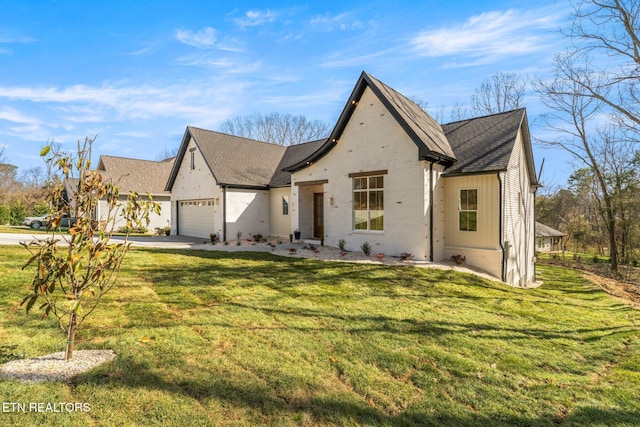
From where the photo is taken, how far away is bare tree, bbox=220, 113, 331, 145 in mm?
39156

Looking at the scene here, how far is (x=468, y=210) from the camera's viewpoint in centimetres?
1164

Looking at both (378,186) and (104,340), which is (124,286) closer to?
(104,340)

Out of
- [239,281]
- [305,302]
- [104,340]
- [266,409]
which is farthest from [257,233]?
[266,409]

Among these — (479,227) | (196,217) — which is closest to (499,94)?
(479,227)

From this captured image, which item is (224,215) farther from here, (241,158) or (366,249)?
(366,249)

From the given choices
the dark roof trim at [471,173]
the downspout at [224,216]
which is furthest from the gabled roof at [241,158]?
the dark roof trim at [471,173]

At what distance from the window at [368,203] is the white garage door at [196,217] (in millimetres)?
8685

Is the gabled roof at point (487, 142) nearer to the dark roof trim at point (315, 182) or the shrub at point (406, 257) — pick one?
the shrub at point (406, 257)

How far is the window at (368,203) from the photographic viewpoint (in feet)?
39.9

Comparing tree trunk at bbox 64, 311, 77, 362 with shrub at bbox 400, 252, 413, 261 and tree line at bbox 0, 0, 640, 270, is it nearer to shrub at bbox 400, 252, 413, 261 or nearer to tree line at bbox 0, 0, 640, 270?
tree line at bbox 0, 0, 640, 270

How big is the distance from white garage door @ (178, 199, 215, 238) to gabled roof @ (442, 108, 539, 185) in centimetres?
1262

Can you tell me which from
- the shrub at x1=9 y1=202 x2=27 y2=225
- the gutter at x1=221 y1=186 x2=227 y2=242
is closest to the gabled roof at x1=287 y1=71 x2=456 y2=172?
the gutter at x1=221 y1=186 x2=227 y2=242

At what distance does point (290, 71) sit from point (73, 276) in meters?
15.4

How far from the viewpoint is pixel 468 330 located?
5.57m
